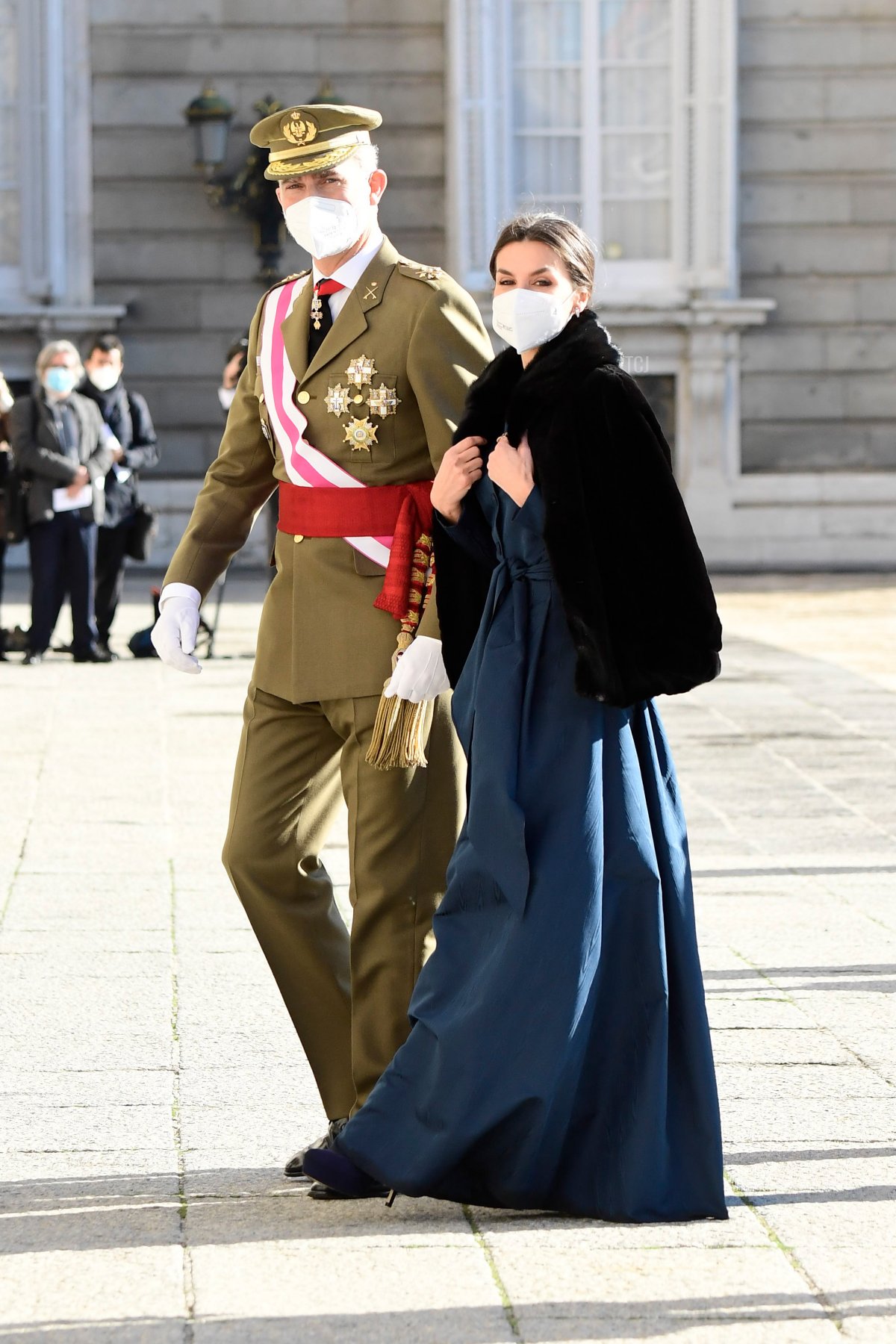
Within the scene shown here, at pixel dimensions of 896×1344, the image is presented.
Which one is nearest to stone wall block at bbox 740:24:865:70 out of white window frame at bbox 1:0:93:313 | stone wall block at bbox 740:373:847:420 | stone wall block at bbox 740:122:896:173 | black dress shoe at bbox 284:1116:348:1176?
stone wall block at bbox 740:122:896:173

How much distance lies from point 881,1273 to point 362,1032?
98 cm

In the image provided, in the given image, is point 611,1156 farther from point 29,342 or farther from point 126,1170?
point 29,342

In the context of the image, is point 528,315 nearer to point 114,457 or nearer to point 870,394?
point 114,457

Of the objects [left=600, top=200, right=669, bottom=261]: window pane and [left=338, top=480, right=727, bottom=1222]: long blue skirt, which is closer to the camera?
[left=338, top=480, right=727, bottom=1222]: long blue skirt

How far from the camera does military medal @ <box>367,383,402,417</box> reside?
389 centimetres

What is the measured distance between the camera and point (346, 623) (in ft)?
12.8

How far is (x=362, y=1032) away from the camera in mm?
3896

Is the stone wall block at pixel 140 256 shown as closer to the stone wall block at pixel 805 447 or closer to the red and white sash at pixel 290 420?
the stone wall block at pixel 805 447

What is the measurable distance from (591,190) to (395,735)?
15.2m

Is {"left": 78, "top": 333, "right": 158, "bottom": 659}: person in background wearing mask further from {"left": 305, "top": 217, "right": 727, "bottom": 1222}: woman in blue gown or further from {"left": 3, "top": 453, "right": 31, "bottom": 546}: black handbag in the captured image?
{"left": 305, "top": 217, "right": 727, "bottom": 1222}: woman in blue gown

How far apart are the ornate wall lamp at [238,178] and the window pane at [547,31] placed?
2.05 metres

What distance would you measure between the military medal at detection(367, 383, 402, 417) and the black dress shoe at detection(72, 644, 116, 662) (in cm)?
819

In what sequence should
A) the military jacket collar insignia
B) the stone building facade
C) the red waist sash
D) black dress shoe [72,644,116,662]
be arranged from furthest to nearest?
the stone building facade < black dress shoe [72,644,116,662] < the military jacket collar insignia < the red waist sash

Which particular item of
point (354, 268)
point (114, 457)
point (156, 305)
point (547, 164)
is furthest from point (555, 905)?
point (547, 164)
